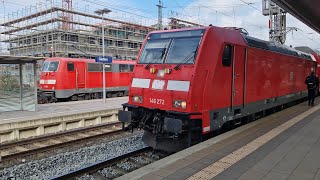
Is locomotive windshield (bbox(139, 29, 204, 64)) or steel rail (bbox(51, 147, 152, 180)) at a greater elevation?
locomotive windshield (bbox(139, 29, 204, 64))

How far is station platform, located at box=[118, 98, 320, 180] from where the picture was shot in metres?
5.11

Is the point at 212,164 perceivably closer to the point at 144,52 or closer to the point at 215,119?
the point at 215,119

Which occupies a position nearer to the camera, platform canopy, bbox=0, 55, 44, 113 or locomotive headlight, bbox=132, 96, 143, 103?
locomotive headlight, bbox=132, 96, 143, 103

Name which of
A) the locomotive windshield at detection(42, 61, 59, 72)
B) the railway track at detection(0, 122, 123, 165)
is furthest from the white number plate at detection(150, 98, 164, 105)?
the locomotive windshield at detection(42, 61, 59, 72)

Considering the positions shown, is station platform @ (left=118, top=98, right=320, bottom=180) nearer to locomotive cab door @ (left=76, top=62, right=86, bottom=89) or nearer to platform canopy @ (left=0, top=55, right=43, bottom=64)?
platform canopy @ (left=0, top=55, right=43, bottom=64)

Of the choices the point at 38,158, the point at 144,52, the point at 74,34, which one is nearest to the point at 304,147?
the point at 144,52

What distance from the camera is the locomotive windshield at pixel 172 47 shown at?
7874 mm

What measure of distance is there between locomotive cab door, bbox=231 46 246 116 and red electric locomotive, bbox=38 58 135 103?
558 inches

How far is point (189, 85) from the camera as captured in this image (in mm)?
7375

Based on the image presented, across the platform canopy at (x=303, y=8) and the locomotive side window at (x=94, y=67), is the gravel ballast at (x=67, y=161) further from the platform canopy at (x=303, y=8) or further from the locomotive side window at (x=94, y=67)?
the locomotive side window at (x=94, y=67)

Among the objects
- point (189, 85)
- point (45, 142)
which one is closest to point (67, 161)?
point (45, 142)

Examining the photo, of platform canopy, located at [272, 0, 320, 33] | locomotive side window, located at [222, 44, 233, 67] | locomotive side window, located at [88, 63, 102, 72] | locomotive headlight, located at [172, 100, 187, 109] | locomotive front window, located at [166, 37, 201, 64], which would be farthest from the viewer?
locomotive side window, located at [88, 63, 102, 72]

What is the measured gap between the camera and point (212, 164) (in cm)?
568

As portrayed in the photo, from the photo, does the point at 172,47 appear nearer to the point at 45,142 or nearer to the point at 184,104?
the point at 184,104
